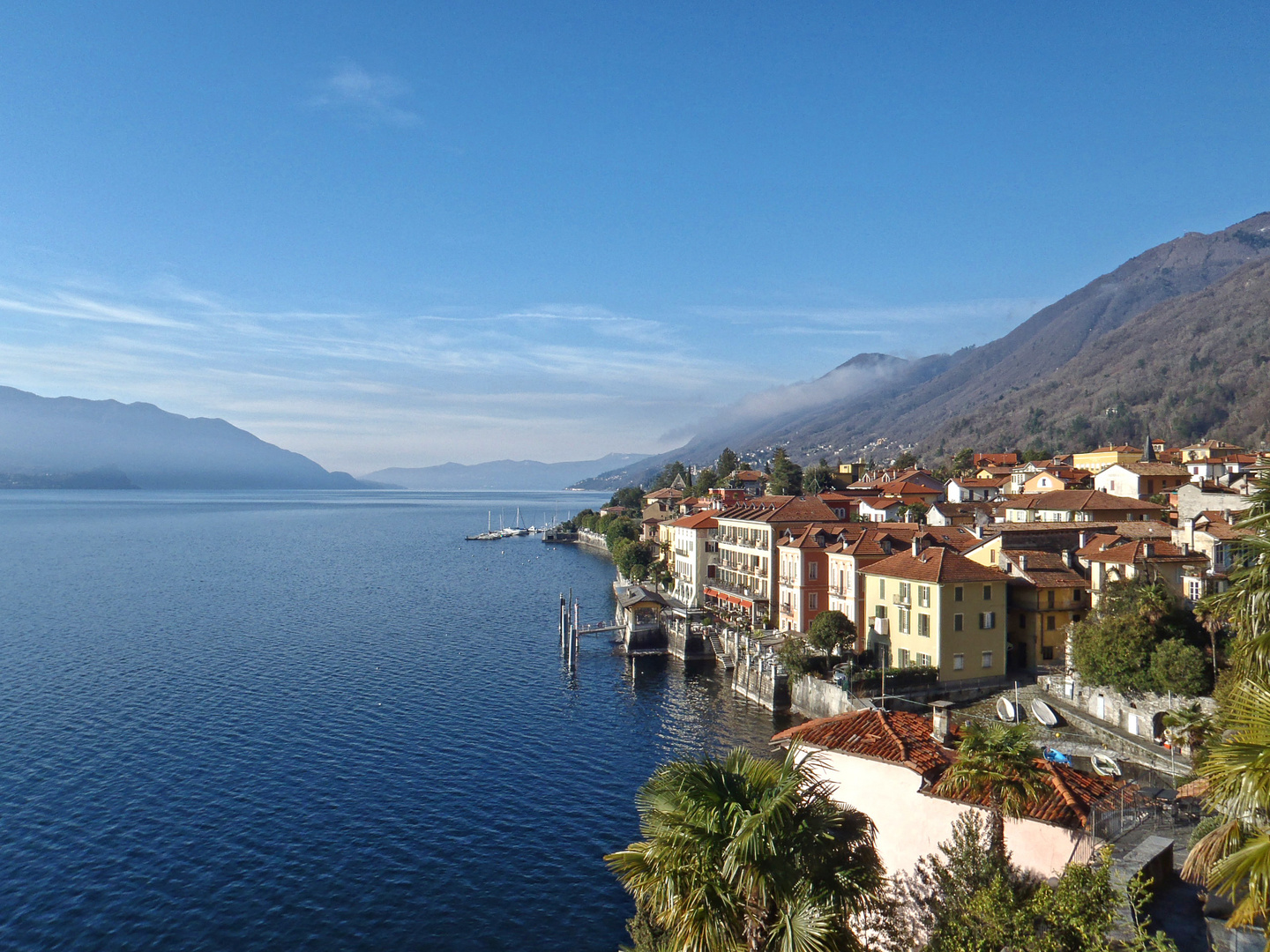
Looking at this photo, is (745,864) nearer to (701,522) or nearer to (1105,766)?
(1105,766)

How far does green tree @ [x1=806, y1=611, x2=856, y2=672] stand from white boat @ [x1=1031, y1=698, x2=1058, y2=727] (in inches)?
531

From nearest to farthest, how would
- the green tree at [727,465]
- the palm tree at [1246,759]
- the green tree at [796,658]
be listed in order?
the palm tree at [1246,759] → the green tree at [796,658] → the green tree at [727,465]

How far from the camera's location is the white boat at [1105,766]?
117 ft

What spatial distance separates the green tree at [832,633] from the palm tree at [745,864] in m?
43.2

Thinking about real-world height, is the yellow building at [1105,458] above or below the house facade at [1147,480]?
above

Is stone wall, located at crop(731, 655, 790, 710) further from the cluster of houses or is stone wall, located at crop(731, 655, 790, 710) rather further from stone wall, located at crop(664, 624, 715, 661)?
stone wall, located at crop(664, 624, 715, 661)

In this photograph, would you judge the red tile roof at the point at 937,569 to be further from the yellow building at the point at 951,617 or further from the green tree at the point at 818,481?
the green tree at the point at 818,481

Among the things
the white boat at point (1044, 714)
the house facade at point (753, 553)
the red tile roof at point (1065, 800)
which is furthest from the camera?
the house facade at point (753, 553)

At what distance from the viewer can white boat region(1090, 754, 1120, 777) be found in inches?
1400

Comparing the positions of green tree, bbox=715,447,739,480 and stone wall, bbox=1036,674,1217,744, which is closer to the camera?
stone wall, bbox=1036,674,1217,744

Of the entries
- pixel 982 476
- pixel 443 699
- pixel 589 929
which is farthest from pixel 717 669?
pixel 982 476

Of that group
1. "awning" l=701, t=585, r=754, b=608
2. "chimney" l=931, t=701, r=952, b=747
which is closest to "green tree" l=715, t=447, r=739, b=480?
"awning" l=701, t=585, r=754, b=608

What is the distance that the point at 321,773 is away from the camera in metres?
42.3

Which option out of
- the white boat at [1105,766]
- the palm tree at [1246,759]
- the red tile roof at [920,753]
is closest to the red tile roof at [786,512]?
the white boat at [1105,766]
